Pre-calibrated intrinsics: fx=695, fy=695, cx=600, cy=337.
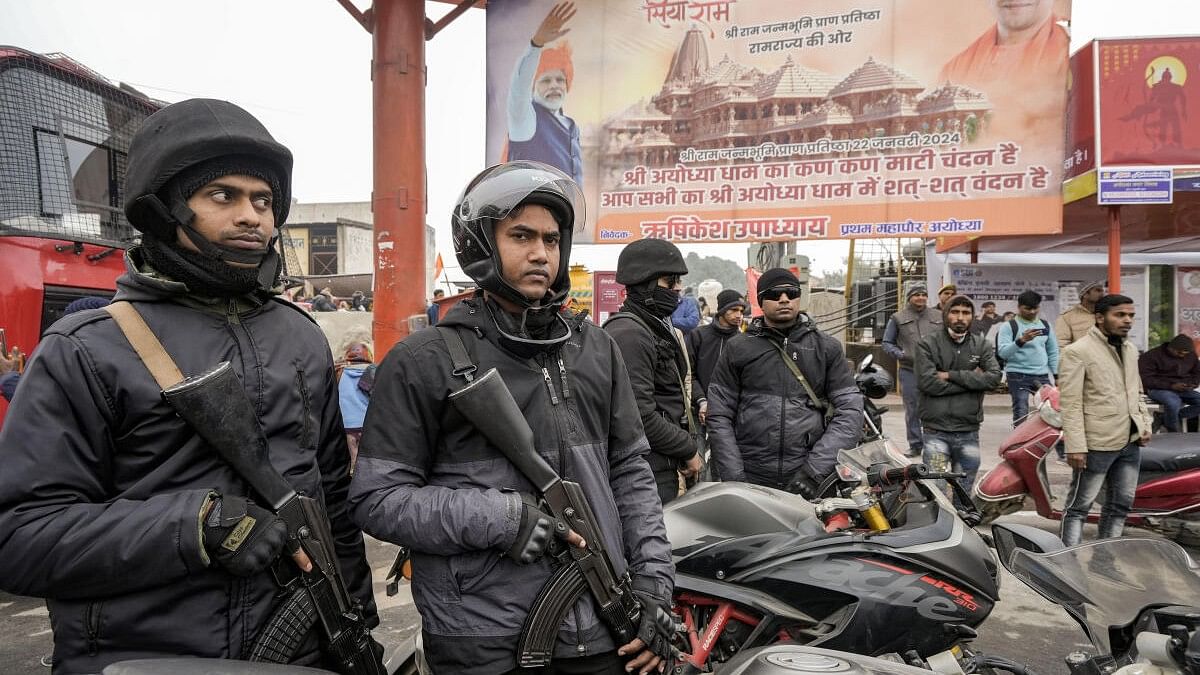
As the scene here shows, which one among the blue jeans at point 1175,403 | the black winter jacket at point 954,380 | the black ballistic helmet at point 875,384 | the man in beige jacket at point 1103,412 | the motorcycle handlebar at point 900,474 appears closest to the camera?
the motorcycle handlebar at point 900,474

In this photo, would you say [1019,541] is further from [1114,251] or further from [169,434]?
[1114,251]

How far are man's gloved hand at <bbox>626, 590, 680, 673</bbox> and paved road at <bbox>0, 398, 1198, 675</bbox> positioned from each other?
7.69 feet

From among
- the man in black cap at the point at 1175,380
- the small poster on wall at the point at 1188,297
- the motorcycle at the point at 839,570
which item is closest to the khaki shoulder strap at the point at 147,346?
the motorcycle at the point at 839,570

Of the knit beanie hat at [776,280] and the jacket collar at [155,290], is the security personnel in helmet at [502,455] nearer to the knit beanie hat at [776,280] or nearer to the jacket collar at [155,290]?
the jacket collar at [155,290]

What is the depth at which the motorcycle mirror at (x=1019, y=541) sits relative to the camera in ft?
7.10

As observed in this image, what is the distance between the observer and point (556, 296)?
5.76 feet

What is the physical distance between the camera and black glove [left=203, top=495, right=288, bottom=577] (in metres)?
1.28

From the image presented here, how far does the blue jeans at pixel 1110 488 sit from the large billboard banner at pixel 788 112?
3236 mm

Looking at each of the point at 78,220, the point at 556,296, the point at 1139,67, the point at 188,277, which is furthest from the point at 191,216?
the point at 1139,67

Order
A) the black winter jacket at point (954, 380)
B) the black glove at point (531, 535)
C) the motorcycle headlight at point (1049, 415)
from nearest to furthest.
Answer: the black glove at point (531, 535)
the motorcycle headlight at point (1049, 415)
the black winter jacket at point (954, 380)

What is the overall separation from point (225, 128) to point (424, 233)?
4.01 m

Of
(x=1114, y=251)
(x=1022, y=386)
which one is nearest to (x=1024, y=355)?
(x=1022, y=386)

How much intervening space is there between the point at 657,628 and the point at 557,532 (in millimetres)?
370

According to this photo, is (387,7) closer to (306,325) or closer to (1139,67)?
(306,325)
